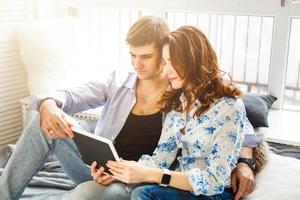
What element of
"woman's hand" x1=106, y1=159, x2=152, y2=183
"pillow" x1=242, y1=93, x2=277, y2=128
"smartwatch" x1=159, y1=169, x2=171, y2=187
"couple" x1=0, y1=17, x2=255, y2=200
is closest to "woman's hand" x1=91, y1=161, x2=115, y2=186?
"couple" x1=0, y1=17, x2=255, y2=200

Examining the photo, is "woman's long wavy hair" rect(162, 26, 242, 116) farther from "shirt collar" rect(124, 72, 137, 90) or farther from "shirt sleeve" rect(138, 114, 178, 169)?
"shirt collar" rect(124, 72, 137, 90)

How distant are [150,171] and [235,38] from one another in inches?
55.5

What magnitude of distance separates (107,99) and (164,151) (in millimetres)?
402

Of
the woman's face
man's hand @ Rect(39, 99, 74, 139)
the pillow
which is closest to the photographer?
the woman's face

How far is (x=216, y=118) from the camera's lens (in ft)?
4.13

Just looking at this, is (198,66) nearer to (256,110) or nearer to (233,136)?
(233,136)

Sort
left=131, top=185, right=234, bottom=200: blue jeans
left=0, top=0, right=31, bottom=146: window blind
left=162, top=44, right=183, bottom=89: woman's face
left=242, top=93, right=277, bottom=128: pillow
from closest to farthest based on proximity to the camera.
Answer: left=131, top=185, right=234, bottom=200: blue jeans → left=162, top=44, right=183, bottom=89: woman's face → left=242, top=93, right=277, bottom=128: pillow → left=0, top=0, right=31, bottom=146: window blind

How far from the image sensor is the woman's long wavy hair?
1.28 metres

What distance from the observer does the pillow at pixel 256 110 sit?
1883mm

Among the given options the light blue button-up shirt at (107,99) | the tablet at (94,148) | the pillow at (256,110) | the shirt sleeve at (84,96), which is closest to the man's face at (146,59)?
the light blue button-up shirt at (107,99)

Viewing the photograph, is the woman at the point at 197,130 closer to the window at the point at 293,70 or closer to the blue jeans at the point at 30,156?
the blue jeans at the point at 30,156

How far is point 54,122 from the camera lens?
1433mm

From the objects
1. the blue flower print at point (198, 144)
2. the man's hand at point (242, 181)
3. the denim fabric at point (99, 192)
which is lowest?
the denim fabric at point (99, 192)

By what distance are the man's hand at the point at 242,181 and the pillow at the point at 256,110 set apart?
0.52 metres
